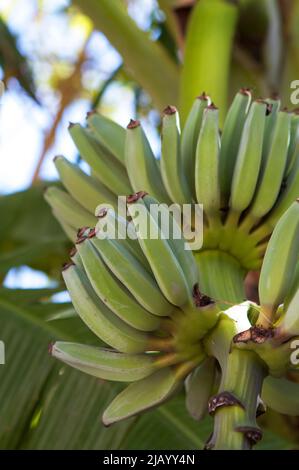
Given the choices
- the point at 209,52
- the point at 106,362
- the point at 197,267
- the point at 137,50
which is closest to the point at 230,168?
the point at 197,267

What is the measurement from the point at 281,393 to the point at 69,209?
0.36 metres

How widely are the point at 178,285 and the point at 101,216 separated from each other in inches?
3.6

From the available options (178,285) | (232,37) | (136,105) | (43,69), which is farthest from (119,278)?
(43,69)

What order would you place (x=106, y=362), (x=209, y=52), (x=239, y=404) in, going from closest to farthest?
(x=239, y=404) → (x=106, y=362) → (x=209, y=52)

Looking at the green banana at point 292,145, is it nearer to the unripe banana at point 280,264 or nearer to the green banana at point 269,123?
the green banana at point 269,123

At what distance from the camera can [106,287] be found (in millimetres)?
680

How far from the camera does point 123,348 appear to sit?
0.69 metres

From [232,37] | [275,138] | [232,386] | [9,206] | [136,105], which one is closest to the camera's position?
[232,386]

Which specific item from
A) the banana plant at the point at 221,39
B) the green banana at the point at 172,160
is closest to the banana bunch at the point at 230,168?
the green banana at the point at 172,160

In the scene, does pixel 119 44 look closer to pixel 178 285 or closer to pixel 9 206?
pixel 9 206

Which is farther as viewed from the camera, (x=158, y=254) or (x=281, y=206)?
(x=281, y=206)

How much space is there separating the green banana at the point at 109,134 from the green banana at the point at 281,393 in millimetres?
321

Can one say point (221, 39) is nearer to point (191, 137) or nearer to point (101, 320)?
point (191, 137)

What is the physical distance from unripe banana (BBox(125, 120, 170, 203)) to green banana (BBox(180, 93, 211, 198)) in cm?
3
